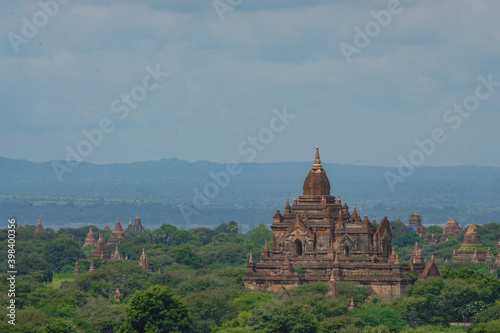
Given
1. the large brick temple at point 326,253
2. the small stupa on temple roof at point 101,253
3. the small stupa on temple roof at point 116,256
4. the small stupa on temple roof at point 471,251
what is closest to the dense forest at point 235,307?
the large brick temple at point 326,253

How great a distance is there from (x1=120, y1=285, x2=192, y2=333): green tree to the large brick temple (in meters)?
13.8

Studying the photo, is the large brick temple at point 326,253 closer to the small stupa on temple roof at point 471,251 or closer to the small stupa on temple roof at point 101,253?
the small stupa on temple roof at point 471,251

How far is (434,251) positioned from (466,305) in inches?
3754

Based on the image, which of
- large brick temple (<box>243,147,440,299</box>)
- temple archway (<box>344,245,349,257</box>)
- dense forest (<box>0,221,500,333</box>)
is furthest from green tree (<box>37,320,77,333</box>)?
temple archway (<box>344,245,349,257</box>)

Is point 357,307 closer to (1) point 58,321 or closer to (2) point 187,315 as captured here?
(2) point 187,315

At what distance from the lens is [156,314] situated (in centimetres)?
7225

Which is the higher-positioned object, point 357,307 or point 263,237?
point 263,237

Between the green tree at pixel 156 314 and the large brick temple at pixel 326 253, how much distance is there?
13809 millimetres

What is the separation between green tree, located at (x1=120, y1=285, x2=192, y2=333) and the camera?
71.6 m

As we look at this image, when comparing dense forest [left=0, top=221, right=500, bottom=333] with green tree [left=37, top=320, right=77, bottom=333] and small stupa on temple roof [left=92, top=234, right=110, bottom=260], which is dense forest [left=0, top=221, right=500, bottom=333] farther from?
small stupa on temple roof [left=92, top=234, right=110, bottom=260]

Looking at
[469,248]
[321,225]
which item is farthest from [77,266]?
[321,225]

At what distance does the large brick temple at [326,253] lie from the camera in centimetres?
8594

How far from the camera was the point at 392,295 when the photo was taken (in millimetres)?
85062

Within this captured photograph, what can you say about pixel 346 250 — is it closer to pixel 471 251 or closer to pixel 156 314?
pixel 156 314
